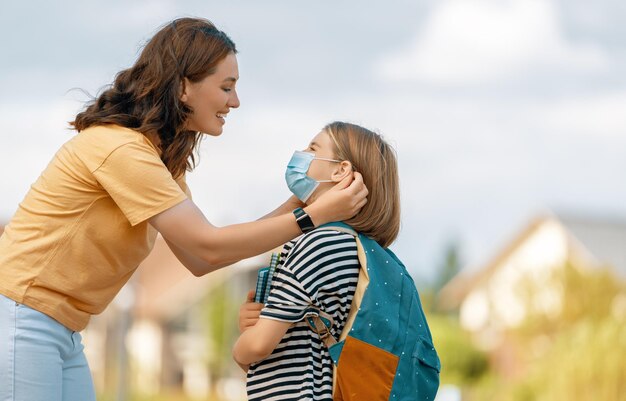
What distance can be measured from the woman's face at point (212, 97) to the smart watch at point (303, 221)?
0.44 metres

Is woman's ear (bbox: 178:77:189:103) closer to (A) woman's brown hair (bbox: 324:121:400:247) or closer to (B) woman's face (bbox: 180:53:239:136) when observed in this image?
(B) woman's face (bbox: 180:53:239:136)

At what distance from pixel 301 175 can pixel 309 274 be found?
44cm

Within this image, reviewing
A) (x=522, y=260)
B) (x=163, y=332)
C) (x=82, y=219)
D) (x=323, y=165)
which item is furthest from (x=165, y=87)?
(x=163, y=332)

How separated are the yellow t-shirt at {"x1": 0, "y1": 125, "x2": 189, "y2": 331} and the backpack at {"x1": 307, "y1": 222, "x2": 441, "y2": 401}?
1.98 ft

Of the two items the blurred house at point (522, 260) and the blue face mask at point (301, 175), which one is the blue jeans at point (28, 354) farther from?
the blurred house at point (522, 260)

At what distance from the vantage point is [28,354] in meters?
3.46

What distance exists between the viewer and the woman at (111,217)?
3461mm

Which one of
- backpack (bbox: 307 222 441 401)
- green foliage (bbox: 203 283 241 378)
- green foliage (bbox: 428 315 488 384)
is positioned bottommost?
backpack (bbox: 307 222 441 401)

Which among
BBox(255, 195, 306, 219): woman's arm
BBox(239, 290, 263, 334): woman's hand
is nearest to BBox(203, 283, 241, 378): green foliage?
BBox(255, 195, 306, 219): woman's arm

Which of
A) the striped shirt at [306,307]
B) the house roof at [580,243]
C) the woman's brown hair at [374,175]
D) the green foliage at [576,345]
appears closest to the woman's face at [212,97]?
the woman's brown hair at [374,175]

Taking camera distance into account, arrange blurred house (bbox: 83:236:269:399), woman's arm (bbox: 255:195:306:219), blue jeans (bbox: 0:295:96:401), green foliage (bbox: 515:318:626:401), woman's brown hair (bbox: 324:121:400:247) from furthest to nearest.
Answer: blurred house (bbox: 83:236:269:399)
green foliage (bbox: 515:318:626:401)
woman's arm (bbox: 255:195:306:219)
woman's brown hair (bbox: 324:121:400:247)
blue jeans (bbox: 0:295:96:401)

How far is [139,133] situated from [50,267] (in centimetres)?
48

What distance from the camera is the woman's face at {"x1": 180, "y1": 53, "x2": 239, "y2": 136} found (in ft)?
12.1

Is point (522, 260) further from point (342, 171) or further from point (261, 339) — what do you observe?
point (261, 339)
